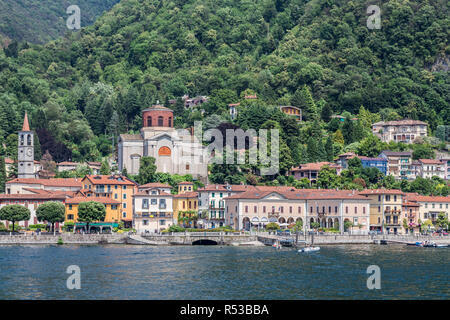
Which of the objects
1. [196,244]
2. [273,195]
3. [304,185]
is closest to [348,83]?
[304,185]

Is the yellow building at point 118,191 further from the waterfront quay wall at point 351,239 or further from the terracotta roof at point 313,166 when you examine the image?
the terracotta roof at point 313,166

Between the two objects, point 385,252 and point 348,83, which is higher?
point 348,83

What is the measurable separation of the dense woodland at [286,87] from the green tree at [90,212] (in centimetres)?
2364

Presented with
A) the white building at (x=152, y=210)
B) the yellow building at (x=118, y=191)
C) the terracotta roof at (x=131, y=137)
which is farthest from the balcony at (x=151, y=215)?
the terracotta roof at (x=131, y=137)

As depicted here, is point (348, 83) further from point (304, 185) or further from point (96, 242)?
point (96, 242)

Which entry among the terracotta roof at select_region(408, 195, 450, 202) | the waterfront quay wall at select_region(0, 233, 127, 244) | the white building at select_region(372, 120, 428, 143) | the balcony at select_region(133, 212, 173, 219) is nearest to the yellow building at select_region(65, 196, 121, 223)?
the balcony at select_region(133, 212, 173, 219)

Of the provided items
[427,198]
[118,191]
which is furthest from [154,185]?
[427,198]

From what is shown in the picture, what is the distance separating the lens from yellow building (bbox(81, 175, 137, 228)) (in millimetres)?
112500

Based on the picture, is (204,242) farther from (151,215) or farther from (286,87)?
(286,87)

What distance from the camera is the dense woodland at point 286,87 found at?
142 m

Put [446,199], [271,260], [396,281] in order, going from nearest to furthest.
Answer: [396,281] → [271,260] → [446,199]

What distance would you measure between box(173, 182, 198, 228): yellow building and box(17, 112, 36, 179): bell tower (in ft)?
76.1

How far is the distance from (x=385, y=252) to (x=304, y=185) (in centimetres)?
3198

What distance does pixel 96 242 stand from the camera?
326ft
